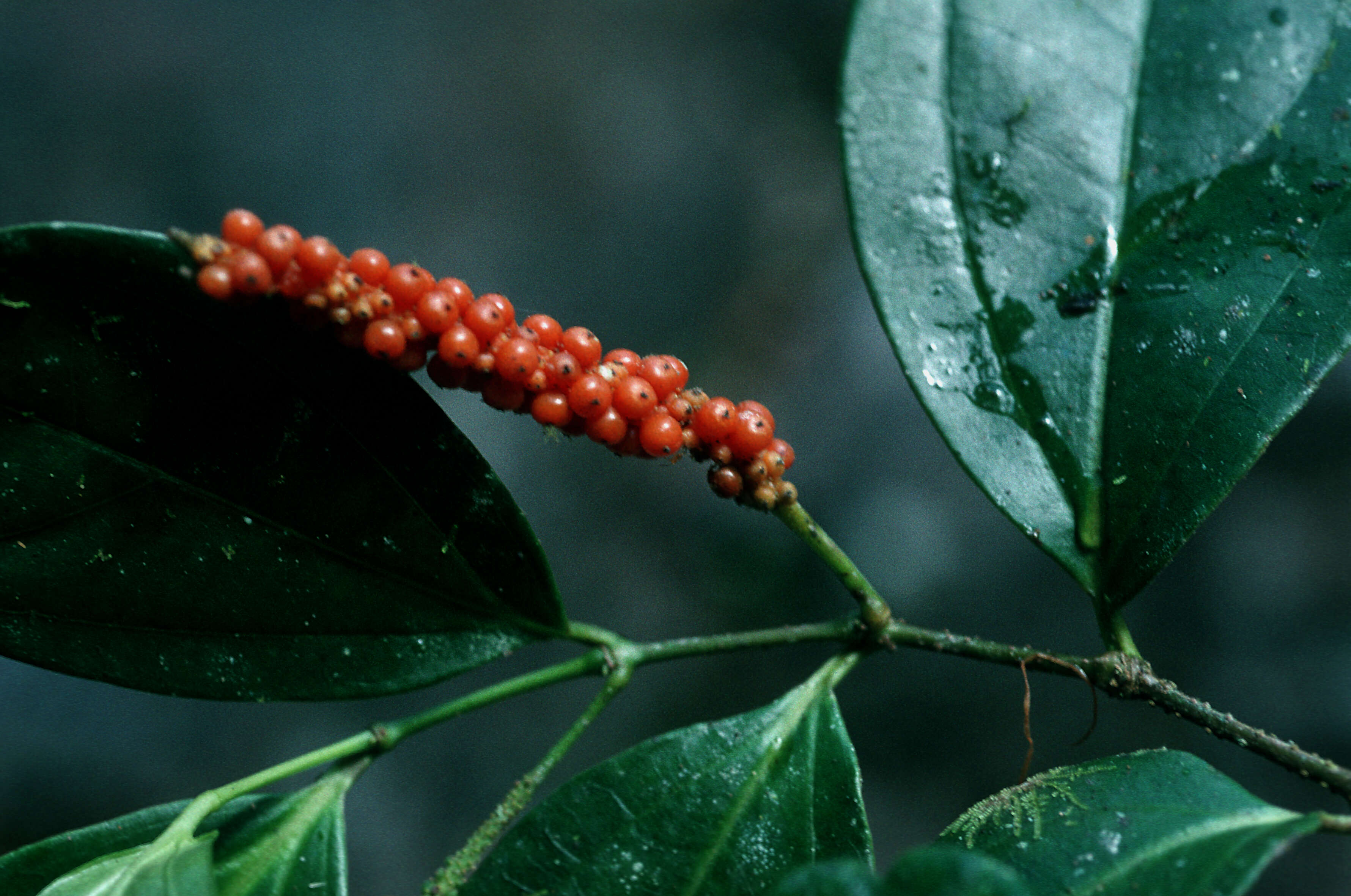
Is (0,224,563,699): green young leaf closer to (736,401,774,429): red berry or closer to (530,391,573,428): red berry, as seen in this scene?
(530,391,573,428): red berry

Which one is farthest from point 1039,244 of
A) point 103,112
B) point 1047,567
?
point 103,112

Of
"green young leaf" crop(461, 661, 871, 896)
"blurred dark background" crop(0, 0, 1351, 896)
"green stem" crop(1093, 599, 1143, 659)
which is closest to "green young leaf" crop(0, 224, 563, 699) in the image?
Result: "green young leaf" crop(461, 661, 871, 896)

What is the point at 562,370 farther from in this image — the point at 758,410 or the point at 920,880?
the point at 920,880

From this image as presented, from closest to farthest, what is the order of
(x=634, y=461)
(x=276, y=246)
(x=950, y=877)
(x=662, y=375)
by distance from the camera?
(x=950, y=877) → (x=276, y=246) → (x=662, y=375) → (x=634, y=461)

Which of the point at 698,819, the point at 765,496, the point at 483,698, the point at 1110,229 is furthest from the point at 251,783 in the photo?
the point at 1110,229

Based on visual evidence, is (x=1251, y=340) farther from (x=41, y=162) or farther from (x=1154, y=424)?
(x=41, y=162)

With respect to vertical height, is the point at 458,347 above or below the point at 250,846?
above

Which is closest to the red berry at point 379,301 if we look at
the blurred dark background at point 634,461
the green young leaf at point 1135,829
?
the green young leaf at point 1135,829

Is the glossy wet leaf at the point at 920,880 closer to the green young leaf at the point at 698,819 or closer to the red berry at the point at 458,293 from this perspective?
the green young leaf at the point at 698,819
